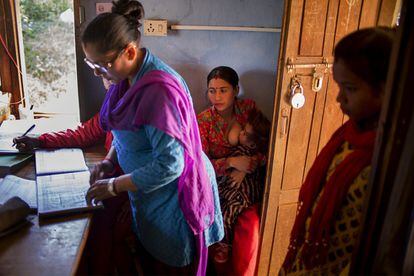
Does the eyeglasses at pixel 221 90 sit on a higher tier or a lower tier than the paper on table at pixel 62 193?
higher

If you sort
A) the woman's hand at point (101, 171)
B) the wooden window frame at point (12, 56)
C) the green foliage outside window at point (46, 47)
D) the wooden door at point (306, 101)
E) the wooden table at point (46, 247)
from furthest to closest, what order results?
the green foliage outside window at point (46, 47) < the wooden window frame at point (12, 56) < the wooden door at point (306, 101) < the woman's hand at point (101, 171) < the wooden table at point (46, 247)

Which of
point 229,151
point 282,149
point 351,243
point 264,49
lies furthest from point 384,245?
point 264,49

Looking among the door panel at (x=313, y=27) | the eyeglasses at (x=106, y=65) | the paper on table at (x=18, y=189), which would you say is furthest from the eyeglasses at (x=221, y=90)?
the paper on table at (x=18, y=189)

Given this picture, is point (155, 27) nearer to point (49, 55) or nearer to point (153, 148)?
point (49, 55)

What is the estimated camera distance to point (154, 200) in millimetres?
1323

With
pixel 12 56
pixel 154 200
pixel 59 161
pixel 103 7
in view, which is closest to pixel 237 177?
pixel 154 200

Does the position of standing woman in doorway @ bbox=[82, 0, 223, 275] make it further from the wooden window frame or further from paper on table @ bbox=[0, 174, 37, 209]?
the wooden window frame

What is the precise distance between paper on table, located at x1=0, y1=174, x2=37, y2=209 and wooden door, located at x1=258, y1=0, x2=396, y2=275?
44.4 inches

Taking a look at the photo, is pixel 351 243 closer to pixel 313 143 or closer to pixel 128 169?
pixel 128 169

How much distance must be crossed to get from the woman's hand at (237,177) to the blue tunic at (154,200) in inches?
24.7

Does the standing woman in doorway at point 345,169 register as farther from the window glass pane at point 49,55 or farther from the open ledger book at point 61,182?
the window glass pane at point 49,55

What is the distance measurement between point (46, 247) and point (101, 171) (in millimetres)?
482

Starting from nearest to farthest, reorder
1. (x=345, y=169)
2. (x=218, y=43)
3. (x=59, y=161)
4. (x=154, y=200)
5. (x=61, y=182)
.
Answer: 1. (x=345, y=169)
2. (x=154, y=200)
3. (x=61, y=182)
4. (x=59, y=161)
5. (x=218, y=43)

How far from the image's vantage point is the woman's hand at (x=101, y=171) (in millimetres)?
1459
